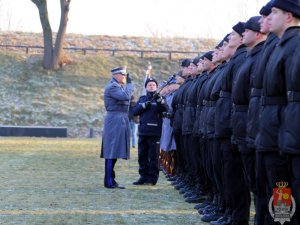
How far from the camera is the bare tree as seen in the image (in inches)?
2137

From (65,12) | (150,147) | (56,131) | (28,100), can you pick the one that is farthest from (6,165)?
(65,12)

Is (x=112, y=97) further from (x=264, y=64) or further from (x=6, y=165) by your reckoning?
(x=264, y=64)

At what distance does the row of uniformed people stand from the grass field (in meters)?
0.56

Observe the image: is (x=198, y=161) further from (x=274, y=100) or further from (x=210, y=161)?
(x=274, y=100)

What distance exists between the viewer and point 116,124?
15938mm

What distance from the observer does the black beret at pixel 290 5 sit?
23.6 ft

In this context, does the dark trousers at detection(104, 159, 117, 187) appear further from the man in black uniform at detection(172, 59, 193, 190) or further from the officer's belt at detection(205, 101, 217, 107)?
the officer's belt at detection(205, 101, 217, 107)

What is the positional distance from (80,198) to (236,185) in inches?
174

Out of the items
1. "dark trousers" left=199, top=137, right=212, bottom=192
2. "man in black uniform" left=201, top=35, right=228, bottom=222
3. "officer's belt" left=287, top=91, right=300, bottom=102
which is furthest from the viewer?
"dark trousers" left=199, top=137, right=212, bottom=192

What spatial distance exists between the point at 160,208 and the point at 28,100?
39081 millimetres

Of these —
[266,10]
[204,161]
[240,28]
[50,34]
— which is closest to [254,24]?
[266,10]

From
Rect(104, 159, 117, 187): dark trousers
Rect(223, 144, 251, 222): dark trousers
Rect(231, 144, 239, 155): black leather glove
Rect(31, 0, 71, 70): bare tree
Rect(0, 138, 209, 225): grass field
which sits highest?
Rect(31, 0, 71, 70): bare tree

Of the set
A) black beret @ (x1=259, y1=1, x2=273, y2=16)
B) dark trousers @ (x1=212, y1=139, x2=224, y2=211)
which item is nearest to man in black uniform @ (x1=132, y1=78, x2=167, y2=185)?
dark trousers @ (x1=212, y1=139, x2=224, y2=211)

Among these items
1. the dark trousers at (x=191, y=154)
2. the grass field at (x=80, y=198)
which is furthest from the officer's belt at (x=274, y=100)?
the dark trousers at (x=191, y=154)
